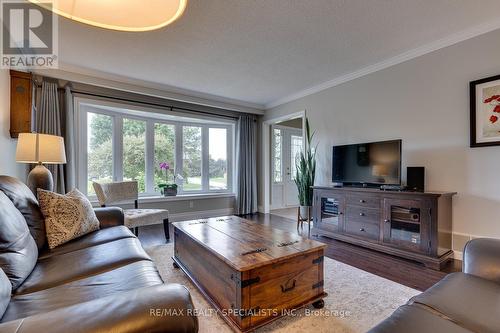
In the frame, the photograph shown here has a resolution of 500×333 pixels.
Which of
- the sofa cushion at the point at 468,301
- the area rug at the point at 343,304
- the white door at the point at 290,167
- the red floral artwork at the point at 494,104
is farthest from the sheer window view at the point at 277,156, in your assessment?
the sofa cushion at the point at 468,301

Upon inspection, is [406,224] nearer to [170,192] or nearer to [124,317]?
[124,317]

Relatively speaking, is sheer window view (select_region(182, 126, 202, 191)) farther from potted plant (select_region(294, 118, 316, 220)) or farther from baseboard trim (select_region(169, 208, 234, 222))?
potted plant (select_region(294, 118, 316, 220))

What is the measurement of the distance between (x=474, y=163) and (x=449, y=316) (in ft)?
7.55

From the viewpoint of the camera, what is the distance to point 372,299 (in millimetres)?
1741

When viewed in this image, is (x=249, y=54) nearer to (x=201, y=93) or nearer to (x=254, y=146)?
(x=201, y=93)

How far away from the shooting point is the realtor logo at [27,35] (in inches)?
80.7

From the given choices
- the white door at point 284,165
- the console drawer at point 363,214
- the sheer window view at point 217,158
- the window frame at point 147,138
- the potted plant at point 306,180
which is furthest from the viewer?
the white door at point 284,165

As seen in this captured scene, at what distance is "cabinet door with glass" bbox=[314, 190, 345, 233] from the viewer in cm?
315

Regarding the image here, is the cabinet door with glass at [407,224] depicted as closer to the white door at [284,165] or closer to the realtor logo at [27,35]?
the white door at [284,165]

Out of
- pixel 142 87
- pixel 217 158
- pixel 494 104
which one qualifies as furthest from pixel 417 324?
pixel 217 158

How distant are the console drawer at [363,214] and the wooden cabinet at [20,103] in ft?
12.5

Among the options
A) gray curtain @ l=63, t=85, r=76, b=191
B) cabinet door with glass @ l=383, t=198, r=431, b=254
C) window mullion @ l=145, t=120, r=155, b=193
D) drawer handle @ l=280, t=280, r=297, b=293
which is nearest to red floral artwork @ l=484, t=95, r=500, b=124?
cabinet door with glass @ l=383, t=198, r=431, b=254

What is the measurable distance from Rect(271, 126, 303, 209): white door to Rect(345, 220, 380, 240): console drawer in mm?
2843

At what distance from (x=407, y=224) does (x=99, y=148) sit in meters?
4.54
